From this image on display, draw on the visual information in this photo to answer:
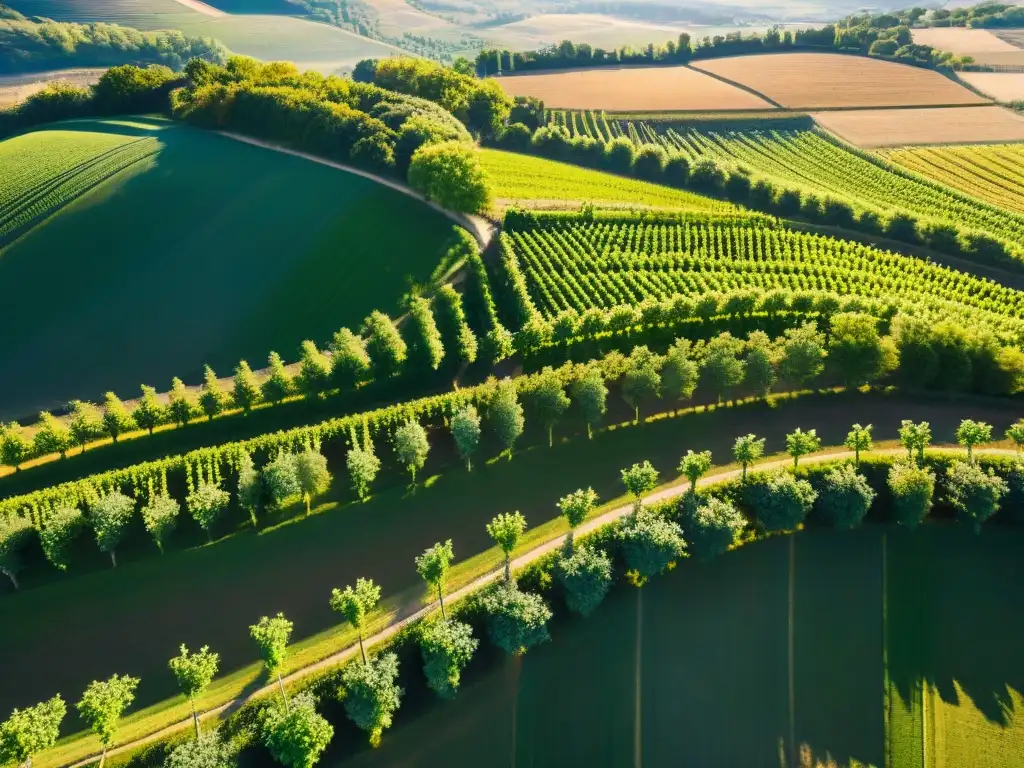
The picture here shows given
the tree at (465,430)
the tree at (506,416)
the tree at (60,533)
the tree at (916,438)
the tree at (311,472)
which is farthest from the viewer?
the tree at (506,416)

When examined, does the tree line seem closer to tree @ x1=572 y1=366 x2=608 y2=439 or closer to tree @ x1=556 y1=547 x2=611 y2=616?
tree @ x1=556 y1=547 x2=611 y2=616

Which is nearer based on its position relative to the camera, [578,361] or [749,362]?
[749,362]

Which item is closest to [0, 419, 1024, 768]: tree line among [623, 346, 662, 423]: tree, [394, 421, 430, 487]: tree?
[394, 421, 430, 487]: tree

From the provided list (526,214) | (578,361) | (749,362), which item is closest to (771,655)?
(749,362)

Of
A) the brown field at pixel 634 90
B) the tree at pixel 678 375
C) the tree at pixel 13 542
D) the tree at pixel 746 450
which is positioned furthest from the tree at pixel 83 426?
the brown field at pixel 634 90

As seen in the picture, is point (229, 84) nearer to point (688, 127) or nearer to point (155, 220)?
point (155, 220)

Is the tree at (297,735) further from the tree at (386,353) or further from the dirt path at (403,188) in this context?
the dirt path at (403,188)
